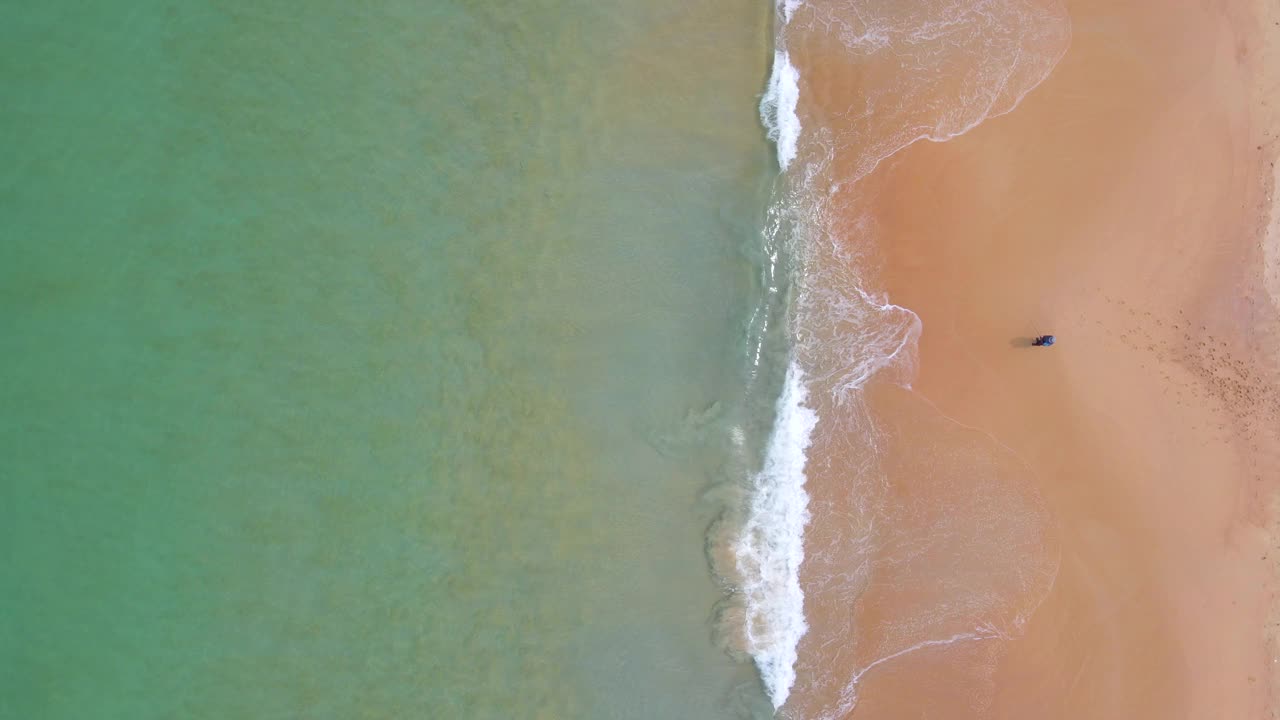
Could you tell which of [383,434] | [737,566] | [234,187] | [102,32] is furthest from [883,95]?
[102,32]

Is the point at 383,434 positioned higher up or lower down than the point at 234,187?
lower down

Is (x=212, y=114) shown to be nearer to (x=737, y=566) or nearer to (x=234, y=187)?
(x=234, y=187)

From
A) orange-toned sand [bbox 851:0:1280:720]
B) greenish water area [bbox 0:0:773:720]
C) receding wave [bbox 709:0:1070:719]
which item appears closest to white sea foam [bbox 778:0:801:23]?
receding wave [bbox 709:0:1070:719]

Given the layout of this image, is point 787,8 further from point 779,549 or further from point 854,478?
point 779,549

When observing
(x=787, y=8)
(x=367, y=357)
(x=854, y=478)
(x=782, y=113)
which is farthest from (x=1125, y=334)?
(x=367, y=357)

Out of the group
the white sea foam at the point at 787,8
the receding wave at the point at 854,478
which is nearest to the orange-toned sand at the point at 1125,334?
the receding wave at the point at 854,478

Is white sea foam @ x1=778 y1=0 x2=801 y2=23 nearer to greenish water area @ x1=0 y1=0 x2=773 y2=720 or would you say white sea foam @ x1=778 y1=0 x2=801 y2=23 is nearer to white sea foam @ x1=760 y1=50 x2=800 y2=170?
white sea foam @ x1=760 y1=50 x2=800 y2=170
